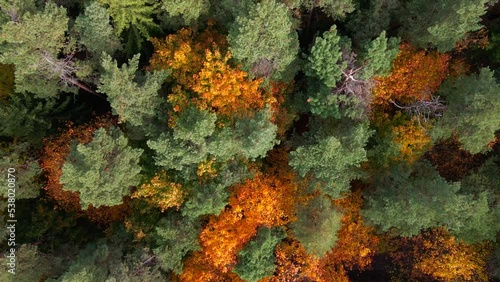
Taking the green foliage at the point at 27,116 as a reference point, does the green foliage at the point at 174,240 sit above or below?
below

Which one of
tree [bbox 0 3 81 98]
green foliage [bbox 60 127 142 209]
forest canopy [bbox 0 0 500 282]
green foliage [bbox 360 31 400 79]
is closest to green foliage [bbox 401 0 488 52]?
forest canopy [bbox 0 0 500 282]

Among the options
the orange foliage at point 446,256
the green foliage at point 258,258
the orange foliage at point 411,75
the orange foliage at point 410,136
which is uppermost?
the orange foliage at point 411,75

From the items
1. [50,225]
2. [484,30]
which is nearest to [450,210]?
[484,30]

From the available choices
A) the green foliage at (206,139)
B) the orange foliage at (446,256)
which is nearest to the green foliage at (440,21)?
the green foliage at (206,139)

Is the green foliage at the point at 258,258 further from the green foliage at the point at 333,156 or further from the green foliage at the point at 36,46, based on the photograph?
the green foliage at the point at 36,46

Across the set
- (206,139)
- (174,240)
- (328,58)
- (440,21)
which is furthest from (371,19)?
(174,240)

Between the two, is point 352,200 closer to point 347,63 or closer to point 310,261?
point 310,261

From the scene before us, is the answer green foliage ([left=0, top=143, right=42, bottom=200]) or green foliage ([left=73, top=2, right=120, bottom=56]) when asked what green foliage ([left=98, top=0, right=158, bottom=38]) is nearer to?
green foliage ([left=73, top=2, right=120, bottom=56])

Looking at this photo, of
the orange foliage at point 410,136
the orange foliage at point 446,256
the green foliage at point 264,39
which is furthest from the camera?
the orange foliage at point 446,256
